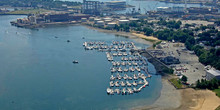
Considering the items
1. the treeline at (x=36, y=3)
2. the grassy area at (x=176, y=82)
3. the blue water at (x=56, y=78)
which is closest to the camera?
the blue water at (x=56, y=78)

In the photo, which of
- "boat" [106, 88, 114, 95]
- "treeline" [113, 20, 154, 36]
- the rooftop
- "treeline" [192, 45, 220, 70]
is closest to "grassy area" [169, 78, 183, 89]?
the rooftop

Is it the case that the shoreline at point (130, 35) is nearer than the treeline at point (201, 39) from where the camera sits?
No

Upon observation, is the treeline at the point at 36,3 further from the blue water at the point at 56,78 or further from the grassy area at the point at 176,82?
the grassy area at the point at 176,82

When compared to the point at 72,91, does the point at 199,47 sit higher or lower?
higher

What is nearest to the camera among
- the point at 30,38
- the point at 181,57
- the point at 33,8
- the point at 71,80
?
the point at 71,80

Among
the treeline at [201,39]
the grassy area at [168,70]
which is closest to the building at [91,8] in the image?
the treeline at [201,39]

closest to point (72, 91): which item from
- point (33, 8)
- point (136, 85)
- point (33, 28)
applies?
point (136, 85)

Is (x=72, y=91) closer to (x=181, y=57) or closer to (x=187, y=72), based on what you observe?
(x=187, y=72)
